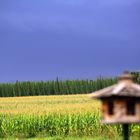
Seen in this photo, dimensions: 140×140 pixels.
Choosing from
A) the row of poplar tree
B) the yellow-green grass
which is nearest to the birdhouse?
the yellow-green grass

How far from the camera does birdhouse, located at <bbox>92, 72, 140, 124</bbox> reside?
6.96m

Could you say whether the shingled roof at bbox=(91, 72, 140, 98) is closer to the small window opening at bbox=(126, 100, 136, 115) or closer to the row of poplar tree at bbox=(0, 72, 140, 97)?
the small window opening at bbox=(126, 100, 136, 115)

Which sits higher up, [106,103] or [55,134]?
[106,103]

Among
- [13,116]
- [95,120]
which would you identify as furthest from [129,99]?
[13,116]

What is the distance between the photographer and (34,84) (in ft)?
234

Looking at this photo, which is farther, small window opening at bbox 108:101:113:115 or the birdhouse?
small window opening at bbox 108:101:113:115

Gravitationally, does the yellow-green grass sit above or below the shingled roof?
below

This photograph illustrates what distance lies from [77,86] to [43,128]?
164 feet

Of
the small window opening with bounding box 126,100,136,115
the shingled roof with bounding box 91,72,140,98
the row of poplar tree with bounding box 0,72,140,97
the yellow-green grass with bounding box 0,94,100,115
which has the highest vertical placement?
the row of poplar tree with bounding box 0,72,140,97

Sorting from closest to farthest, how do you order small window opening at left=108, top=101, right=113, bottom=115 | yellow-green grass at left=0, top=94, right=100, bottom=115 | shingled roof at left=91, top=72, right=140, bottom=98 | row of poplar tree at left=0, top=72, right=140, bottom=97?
shingled roof at left=91, top=72, right=140, bottom=98, small window opening at left=108, top=101, right=113, bottom=115, yellow-green grass at left=0, top=94, right=100, bottom=115, row of poplar tree at left=0, top=72, right=140, bottom=97

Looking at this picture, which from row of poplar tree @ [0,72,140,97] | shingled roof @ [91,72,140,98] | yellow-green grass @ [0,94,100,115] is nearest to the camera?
shingled roof @ [91,72,140,98]

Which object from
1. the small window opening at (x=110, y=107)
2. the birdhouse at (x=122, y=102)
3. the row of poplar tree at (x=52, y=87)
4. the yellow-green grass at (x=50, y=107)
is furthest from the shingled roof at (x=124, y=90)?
the row of poplar tree at (x=52, y=87)

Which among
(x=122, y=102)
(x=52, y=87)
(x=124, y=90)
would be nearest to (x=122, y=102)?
(x=122, y=102)

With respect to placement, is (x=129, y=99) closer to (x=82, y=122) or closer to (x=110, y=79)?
(x=82, y=122)
